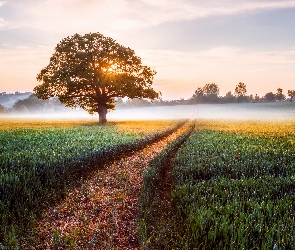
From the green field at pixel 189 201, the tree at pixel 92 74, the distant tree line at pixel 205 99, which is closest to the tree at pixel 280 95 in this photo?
the distant tree line at pixel 205 99

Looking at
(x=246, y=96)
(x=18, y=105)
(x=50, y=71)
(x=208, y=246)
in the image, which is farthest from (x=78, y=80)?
(x=18, y=105)

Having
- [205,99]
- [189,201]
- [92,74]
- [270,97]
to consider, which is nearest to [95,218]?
[189,201]

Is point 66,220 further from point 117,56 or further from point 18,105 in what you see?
point 18,105

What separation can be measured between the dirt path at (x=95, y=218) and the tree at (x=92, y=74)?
2907 centimetres

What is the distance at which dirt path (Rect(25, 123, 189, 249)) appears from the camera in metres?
5.33

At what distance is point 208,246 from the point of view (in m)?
4.69

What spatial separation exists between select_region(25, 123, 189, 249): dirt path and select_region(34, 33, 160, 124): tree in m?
29.1

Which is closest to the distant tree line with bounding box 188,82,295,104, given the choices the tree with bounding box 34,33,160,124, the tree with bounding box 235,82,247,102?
the tree with bounding box 235,82,247,102

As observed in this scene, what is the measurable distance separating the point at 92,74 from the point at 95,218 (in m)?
32.9

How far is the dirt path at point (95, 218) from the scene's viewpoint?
5332 millimetres

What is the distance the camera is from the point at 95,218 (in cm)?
655

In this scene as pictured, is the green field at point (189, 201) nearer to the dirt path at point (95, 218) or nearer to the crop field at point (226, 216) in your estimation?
the crop field at point (226, 216)

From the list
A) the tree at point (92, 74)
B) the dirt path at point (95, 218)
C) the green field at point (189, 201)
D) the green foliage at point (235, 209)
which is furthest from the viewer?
the tree at point (92, 74)

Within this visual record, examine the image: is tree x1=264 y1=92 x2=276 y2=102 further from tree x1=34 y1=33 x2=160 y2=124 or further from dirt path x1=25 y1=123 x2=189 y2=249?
dirt path x1=25 y1=123 x2=189 y2=249
